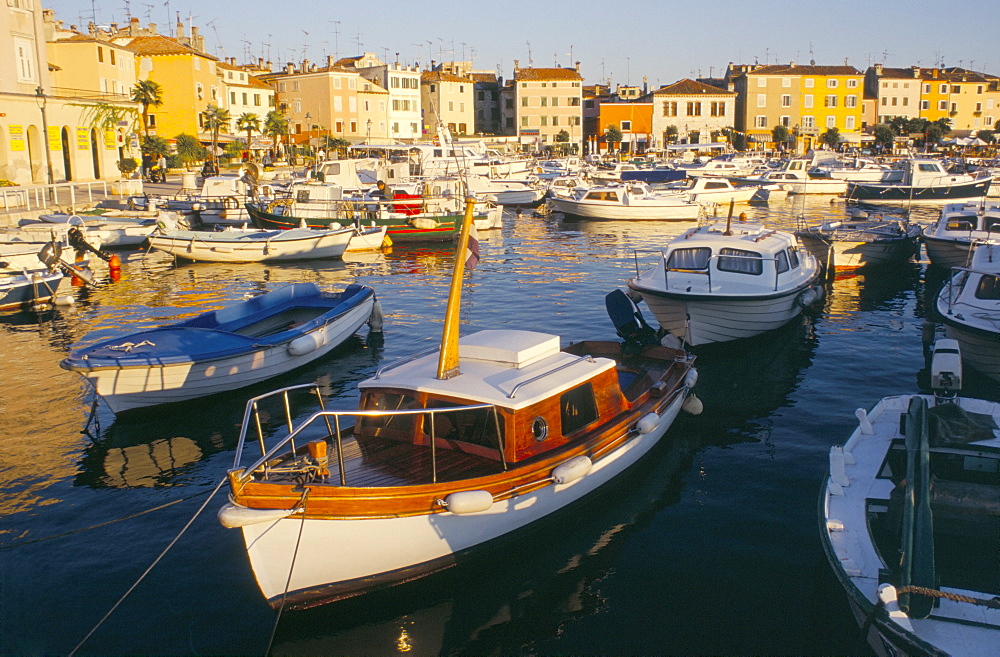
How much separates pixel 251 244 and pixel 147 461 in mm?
20980

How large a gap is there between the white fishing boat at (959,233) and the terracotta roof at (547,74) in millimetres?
77490

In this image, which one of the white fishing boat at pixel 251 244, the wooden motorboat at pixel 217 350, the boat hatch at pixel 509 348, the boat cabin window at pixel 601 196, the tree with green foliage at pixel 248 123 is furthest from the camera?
the tree with green foliage at pixel 248 123

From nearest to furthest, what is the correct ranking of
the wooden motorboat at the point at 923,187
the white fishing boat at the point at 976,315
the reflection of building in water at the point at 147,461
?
the reflection of building in water at the point at 147,461 → the white fishing boat at the point at 976,315 → the wooden motorboat at the point at 923,187

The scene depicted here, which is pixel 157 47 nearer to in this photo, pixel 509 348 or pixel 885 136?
pixel 509 348

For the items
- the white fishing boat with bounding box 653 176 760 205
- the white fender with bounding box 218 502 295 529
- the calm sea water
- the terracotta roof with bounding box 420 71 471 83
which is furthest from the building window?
the terracotta roof with bounding box 420 71 471 83

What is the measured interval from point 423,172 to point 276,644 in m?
49.1

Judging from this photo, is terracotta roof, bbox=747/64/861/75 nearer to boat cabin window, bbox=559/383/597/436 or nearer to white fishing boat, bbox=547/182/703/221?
white fishing boat, bbox=547/182/703/221

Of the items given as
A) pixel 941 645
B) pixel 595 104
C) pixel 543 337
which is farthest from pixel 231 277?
pixel 595 104

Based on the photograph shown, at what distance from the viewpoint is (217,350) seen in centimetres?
1571

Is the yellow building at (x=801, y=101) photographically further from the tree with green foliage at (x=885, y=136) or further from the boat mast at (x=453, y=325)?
the boat mast at (x=453, y=325)

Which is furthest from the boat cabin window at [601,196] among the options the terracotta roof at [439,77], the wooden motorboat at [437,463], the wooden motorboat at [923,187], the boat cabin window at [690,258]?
the terracotta roof at [439,77]

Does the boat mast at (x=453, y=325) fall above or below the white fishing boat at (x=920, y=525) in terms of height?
above

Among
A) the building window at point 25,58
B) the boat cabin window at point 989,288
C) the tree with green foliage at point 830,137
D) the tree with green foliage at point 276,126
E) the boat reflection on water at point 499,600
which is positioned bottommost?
the boat reflection on water at point 499,600

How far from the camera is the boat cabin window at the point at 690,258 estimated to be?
2025 cm
